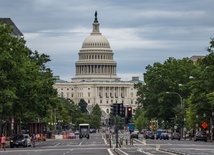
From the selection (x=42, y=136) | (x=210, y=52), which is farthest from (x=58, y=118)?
(x=210, y=52)

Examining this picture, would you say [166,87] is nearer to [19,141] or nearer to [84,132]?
[84,132]

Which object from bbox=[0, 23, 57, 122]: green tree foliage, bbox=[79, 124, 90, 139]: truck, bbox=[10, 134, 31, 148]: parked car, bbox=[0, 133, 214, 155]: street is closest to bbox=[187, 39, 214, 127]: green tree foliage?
bbox=[0, 23, 57, 122]: green tree foliage

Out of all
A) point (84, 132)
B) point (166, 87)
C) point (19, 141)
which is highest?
point (166, 87)

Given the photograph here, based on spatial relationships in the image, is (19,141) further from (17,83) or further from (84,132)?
(84,132)

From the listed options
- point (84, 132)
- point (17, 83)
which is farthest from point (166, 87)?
point (17, 83)

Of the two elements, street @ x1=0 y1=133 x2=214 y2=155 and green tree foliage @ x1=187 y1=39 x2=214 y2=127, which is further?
green tree foliage @ x1=187 y1=39 x2=214 y2=127

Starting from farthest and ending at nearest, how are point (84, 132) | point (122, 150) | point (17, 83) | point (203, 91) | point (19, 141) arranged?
point (84, 132) < point (203, 91) < point (19, 141) < point (17, 83) < point (122, 150)

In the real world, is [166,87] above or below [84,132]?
above

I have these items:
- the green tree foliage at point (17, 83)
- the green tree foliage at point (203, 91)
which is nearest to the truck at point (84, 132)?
the green tree foliage at point (203, 91)

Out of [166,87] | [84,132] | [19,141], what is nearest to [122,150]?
[19,141]

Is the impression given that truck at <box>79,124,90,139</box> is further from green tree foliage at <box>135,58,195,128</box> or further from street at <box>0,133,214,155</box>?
street at <box>0,133,214,155</box>

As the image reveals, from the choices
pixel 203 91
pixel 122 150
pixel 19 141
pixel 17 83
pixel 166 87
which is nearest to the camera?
pixel 122 150

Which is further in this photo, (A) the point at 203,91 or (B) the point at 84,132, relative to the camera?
(B) the point at 84,132

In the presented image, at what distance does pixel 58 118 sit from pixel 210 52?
8938 centimetres
